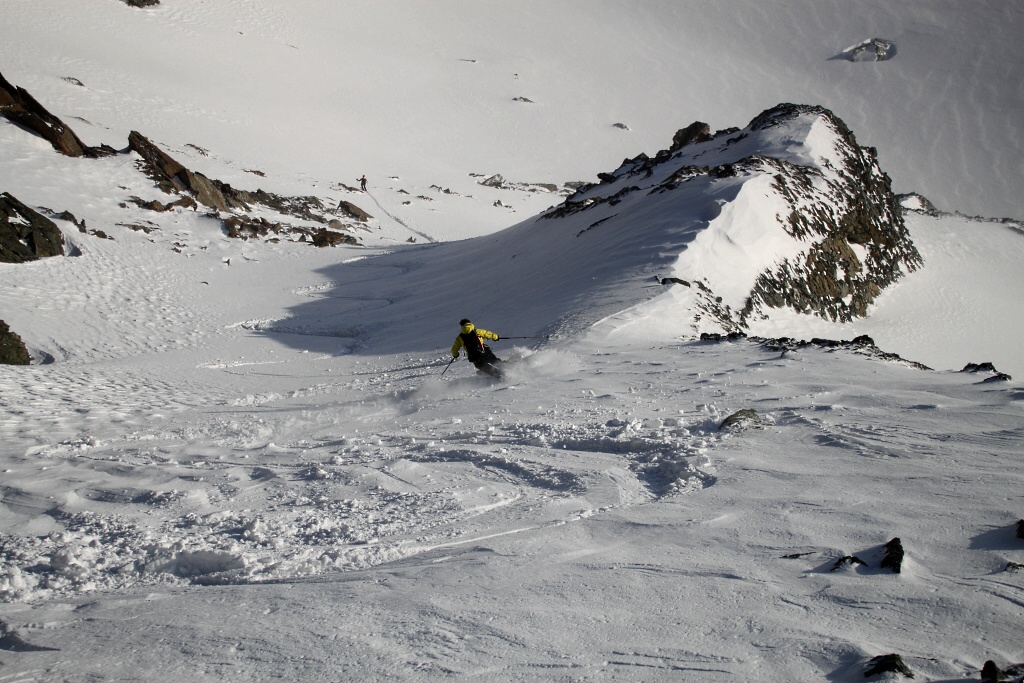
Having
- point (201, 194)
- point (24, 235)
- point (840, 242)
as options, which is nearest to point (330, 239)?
point (201, 194)

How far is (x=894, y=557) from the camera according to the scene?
11.7 feet

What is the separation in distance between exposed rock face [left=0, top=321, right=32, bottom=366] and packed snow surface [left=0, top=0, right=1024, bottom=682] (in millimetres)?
401

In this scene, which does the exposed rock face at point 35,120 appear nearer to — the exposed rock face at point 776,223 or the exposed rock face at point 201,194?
the exposed rock face at point 201,194

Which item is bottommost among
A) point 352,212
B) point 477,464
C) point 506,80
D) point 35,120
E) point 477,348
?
point 477,464

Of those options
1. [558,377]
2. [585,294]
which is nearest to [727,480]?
[558,377]

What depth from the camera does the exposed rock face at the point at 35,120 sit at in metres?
22.4

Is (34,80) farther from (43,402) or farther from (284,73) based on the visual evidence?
(43,402)

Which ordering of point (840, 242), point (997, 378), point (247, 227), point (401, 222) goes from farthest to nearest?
point (401, 222), point (247, 227), point (840, 242), point (997, 378)

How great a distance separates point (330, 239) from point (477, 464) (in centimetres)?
1921

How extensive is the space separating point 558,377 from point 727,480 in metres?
4.05

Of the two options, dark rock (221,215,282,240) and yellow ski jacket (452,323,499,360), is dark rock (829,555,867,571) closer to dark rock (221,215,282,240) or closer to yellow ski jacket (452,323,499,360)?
yellow ski jacket (452,323,499,360)

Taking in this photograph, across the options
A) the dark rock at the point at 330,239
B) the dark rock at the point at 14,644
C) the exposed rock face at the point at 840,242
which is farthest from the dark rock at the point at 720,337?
the dark rock at the point at 330,239

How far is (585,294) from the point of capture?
12.1 m

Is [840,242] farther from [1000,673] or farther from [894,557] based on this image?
[1000,673]
